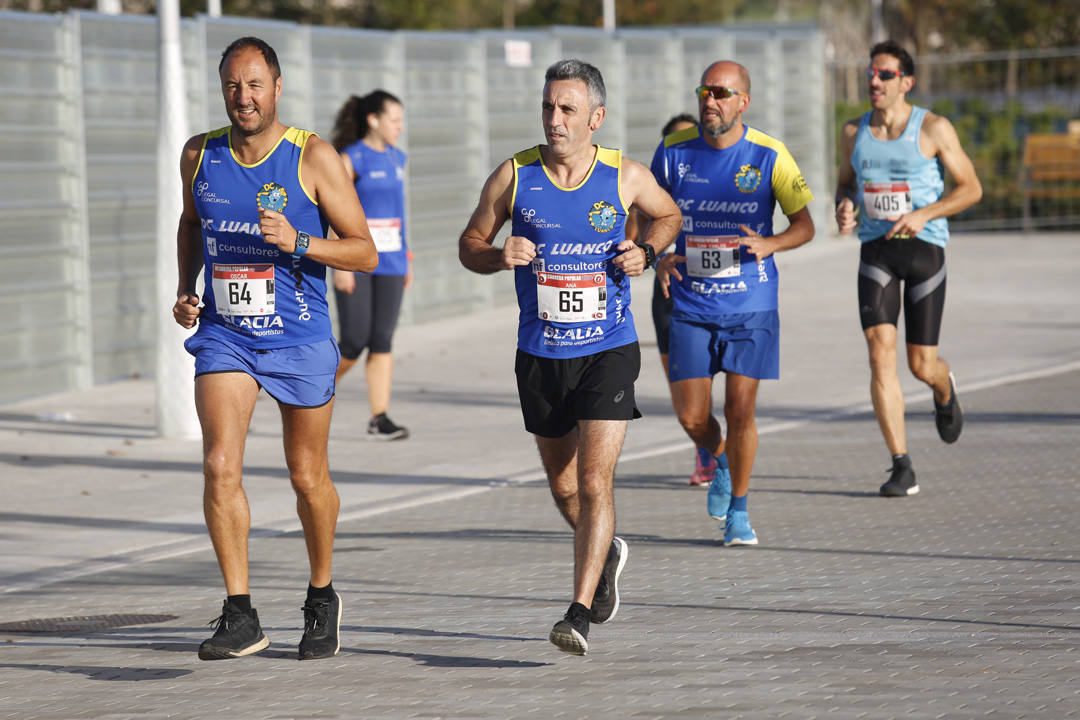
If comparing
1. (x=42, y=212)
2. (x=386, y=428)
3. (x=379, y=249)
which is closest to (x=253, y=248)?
(x=379, y=249)

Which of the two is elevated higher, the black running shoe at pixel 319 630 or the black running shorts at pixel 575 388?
the black running shorts at pixel 575 388

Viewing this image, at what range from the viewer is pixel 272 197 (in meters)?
6.13

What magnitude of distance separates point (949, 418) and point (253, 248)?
16.8ft

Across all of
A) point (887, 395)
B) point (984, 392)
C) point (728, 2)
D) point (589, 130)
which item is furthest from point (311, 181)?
point (728, 2)

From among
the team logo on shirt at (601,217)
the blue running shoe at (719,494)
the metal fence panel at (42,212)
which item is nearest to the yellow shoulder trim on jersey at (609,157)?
the team logo on shirt at (601,217)

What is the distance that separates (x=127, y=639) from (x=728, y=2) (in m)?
57.9

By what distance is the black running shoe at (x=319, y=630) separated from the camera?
6.13m

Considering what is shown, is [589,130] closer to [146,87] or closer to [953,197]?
[953,197]

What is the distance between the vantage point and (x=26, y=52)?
13.6 m

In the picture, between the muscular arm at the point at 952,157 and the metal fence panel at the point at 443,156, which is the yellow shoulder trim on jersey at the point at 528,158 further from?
the metal fence panel at the point at 443,156

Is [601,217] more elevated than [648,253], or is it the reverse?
[601,217]

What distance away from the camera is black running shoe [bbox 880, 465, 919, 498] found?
9211 millimetres

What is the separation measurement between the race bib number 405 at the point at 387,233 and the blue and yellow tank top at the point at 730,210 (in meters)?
3.73

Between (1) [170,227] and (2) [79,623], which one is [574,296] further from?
(1) [170,227]
